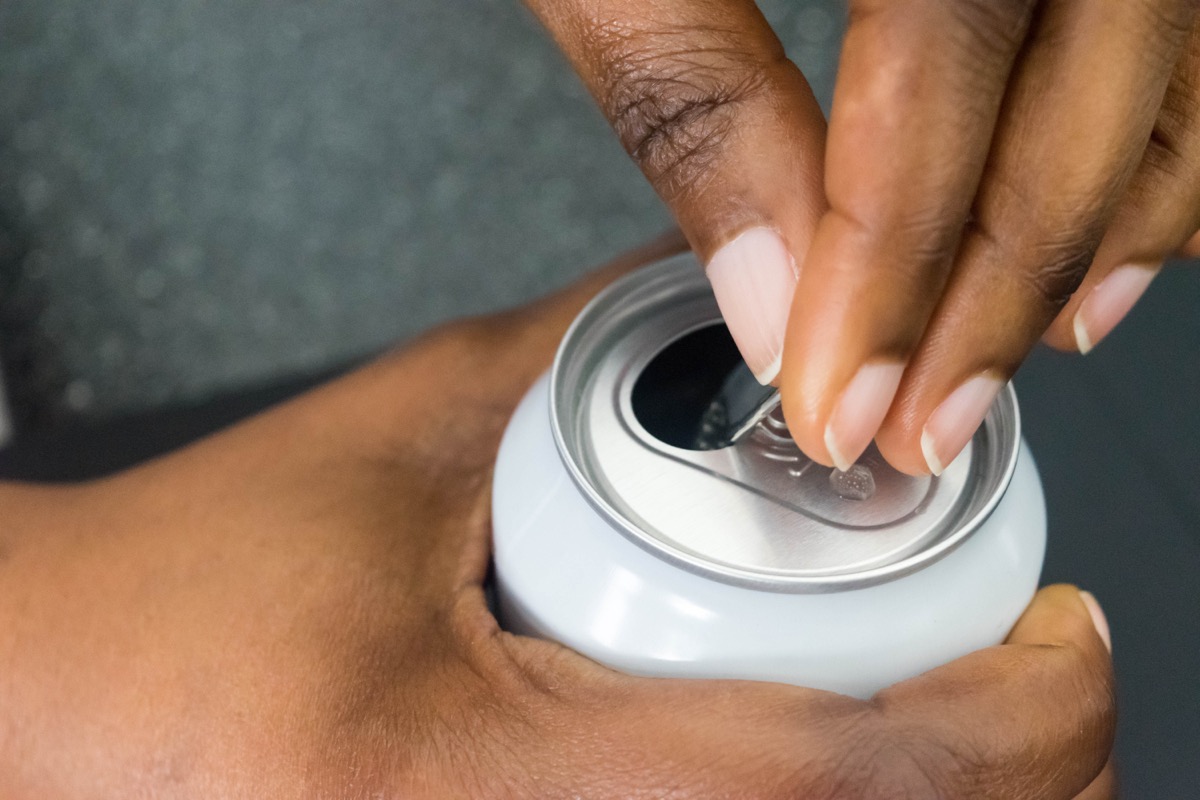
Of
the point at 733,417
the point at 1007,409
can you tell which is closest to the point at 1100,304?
the point at 1007,409

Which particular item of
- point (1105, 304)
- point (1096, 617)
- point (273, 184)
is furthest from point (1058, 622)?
point (273, 184)

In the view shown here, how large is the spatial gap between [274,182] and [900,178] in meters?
1.07

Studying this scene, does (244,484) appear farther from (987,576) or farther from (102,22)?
(102,22)

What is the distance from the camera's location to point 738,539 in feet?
1.72

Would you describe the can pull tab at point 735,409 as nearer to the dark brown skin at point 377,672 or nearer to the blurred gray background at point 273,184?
the dark brown skin at point 377,672

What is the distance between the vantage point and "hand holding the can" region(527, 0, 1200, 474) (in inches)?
18.6

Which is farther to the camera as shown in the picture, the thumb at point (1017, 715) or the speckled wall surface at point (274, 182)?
the speckled wall surface at point (274, 182)

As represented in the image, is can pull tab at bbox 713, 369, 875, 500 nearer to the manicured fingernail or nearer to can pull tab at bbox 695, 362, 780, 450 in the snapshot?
can pull tab at bbox 695, 362, 780, 450

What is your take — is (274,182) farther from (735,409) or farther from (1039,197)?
(1039,197)

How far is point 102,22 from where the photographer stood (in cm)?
147

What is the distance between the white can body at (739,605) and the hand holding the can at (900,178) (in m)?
0.06

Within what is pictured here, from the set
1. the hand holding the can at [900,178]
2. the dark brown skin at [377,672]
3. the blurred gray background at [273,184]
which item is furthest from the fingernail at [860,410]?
the blurred gray background at [273,184]

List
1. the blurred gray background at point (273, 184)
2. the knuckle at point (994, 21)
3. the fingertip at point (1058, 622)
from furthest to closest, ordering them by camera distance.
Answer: the blurred gray background at point (273, 184) < the fingertip at point (1058, 622) < the knuckle at point (994, 21)

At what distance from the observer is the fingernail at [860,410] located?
19.6 inches
